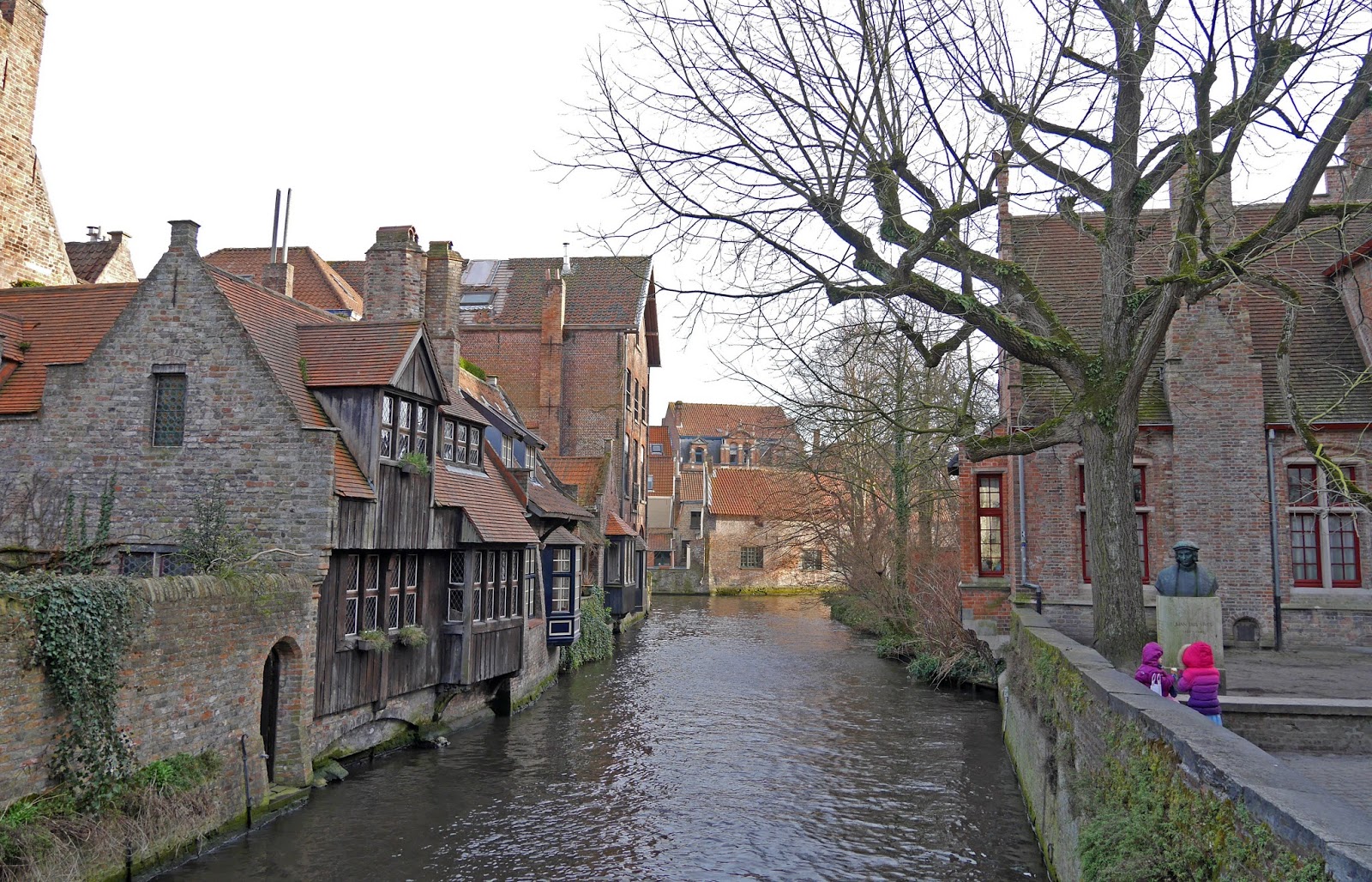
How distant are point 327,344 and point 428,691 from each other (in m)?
6.04

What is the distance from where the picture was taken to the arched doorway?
12.1 m

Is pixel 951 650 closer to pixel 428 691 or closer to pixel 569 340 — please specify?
pixel 428 691

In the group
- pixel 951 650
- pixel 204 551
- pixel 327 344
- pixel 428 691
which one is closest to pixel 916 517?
pixel 951 650

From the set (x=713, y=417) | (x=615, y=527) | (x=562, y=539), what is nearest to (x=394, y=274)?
(x=562, y=539)

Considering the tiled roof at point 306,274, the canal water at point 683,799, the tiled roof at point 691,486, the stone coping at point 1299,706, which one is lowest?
the canal water at point 683,799

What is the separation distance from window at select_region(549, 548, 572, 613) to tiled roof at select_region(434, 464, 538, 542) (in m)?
2.77

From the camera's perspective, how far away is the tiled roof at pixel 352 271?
125 ft

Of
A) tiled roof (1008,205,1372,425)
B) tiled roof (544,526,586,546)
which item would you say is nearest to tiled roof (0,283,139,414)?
tiled roof (544,526,586,546)

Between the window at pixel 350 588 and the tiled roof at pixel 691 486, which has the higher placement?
the tiled roof at pixel 691 486

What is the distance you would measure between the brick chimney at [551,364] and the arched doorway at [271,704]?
23490mm

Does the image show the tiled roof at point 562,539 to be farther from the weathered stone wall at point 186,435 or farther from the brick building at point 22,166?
the brick building at point 22,166

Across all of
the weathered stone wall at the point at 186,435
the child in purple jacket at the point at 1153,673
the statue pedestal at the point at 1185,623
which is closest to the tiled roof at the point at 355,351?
the weathered stone wall at the point at 186,435

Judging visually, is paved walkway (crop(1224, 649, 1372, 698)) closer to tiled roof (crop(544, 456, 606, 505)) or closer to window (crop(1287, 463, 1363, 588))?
window (crop(1287, 463, 1363, 588))

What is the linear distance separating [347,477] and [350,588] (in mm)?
1647
